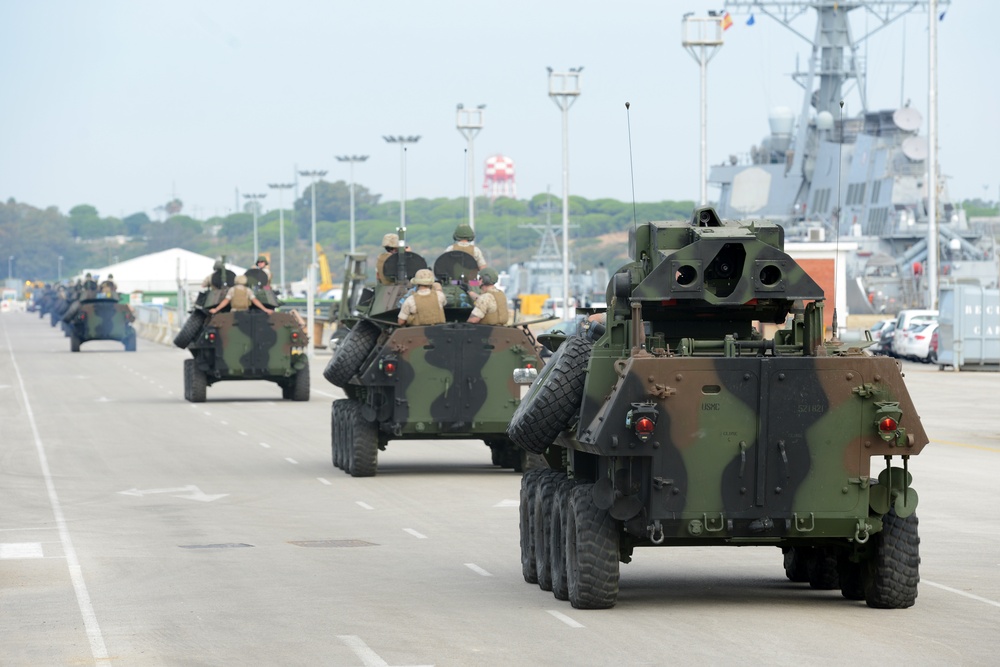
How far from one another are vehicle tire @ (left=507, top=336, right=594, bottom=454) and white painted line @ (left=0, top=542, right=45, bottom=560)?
4.98m

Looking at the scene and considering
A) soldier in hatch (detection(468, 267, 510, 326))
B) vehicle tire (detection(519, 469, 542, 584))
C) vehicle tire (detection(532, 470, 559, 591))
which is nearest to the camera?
vehicle tire (detection(532, 470, 559, 591))

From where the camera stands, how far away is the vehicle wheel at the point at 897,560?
12.1 meters

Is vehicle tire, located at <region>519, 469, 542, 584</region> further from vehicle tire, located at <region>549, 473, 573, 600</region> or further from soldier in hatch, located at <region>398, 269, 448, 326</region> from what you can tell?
soldier in hatch, located at <region>398, 269, 448, 326</region>

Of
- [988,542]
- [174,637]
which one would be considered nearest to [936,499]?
[988,542]

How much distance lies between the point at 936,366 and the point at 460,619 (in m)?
46.6

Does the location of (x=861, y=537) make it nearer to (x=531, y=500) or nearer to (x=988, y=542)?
(x=531, y=500)

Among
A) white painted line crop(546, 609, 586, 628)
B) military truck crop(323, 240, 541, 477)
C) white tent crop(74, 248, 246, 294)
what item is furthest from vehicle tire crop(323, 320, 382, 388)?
white tent crop(74, 248, 246, 294)

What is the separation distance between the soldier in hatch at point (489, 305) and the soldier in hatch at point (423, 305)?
44cm

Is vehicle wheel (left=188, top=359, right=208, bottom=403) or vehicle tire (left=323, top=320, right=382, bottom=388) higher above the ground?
vehicle tire (left=323, top=320, right=382, bottom=388)

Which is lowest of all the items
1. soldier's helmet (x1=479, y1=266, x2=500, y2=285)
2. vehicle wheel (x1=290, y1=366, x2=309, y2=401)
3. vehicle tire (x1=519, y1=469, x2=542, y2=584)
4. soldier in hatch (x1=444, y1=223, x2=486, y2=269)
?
vehicle wheel (x1=290, y1=366, x2=309, y2=401)

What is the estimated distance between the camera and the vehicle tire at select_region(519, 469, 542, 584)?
13719mm

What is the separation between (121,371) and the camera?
2085 inches

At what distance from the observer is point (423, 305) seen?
2320 cm

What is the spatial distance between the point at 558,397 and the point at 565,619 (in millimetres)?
1543
